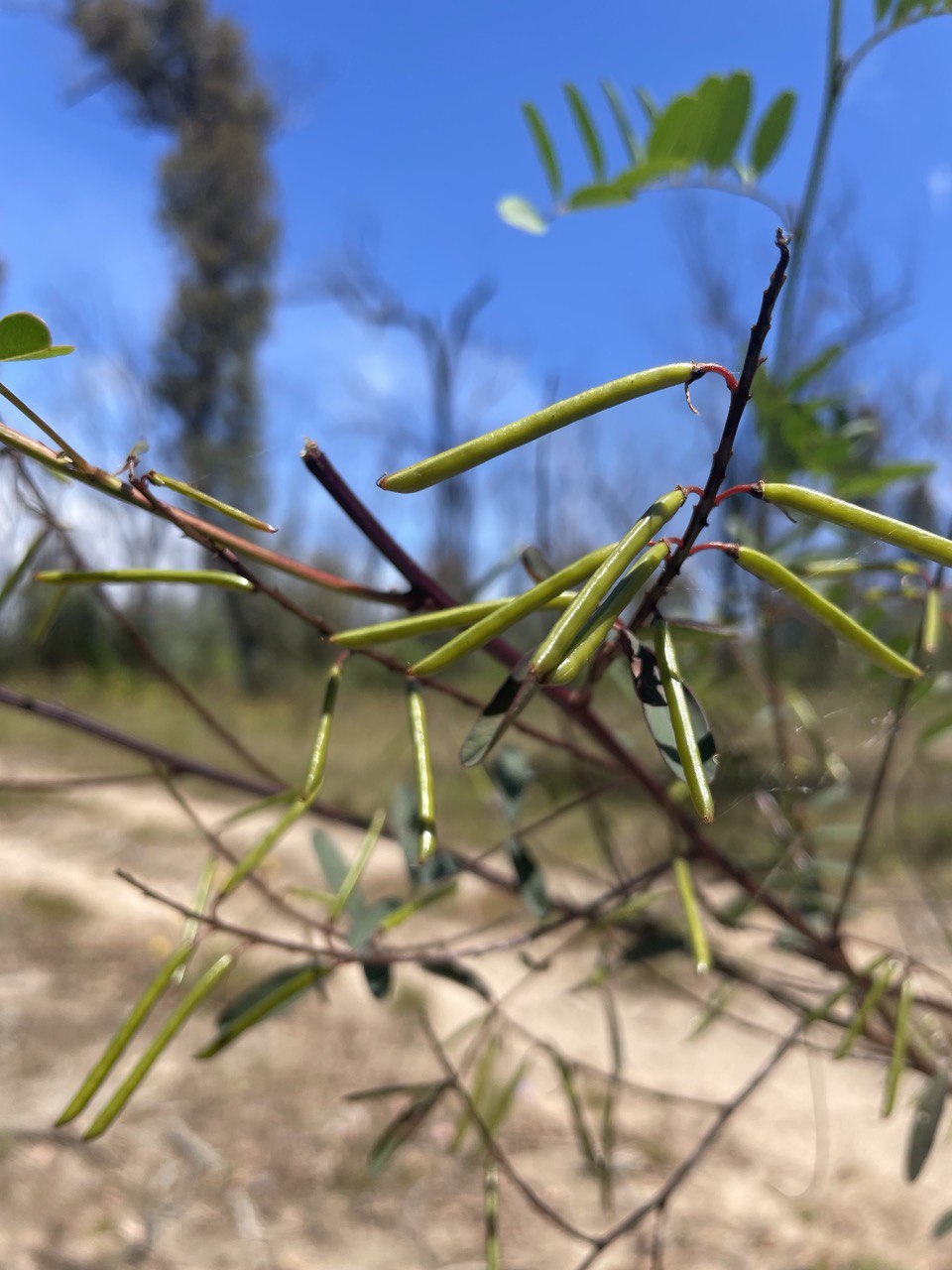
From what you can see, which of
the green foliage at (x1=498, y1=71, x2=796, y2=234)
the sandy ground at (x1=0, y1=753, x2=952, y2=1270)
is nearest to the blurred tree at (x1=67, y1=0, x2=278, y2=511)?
the sandy ground at (x1=0, y1=753, x2=952, y2=1270)

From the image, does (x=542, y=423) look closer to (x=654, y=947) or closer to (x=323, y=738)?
(x=323, y=738)

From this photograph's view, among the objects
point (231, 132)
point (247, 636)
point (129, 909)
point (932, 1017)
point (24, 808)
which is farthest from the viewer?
point (247, 636)

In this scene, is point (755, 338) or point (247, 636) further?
point (247, 636)

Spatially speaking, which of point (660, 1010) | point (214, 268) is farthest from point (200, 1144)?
point (214, 268)

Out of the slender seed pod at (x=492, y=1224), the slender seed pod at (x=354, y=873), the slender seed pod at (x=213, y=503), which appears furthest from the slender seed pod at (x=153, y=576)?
the slender seed pod at (x=492, y=1224)

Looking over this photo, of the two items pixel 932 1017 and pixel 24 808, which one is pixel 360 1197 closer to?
pixel 932 1017

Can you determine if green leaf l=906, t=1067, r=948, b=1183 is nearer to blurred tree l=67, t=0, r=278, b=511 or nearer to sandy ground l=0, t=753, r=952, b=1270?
sandy ground l=0, t=753, r=952, b=1270

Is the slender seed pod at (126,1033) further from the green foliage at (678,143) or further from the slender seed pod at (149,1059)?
the green foliage at (678,143)
